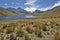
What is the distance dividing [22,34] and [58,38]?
3365 millimetres

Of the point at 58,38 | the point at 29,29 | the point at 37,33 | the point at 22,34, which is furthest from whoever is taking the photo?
the point at 29,29

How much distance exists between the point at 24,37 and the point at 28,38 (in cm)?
32

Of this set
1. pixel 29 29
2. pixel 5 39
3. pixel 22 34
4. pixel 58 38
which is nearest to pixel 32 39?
pixel 22 34

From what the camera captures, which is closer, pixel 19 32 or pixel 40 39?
pixel 40 39

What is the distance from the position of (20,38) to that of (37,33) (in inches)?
75.6

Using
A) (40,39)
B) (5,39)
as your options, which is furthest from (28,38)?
(5,39)

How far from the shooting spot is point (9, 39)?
28.4ft

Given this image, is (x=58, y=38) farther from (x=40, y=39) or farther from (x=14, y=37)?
(x=14, y=37)

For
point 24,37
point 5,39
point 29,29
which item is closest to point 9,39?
point 5,39

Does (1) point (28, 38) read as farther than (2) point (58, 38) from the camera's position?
Yes

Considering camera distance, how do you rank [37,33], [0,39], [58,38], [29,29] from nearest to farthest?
1. [58,38]
2. [0,39]
3. [37,33]
4. [29,29]

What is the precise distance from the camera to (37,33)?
1026 centimetres

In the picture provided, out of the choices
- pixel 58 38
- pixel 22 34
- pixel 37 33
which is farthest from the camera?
pixel 37 33

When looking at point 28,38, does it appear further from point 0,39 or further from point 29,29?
point 29,29
